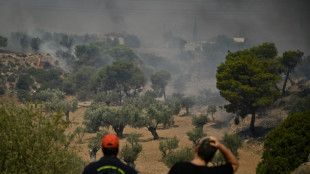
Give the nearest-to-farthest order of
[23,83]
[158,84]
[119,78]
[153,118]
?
1. [153,118]
2. [23,83]
3. [119,78]
4. [158,84]

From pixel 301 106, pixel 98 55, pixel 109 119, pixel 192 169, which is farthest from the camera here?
pixel 98 55

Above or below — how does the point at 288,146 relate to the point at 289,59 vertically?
below

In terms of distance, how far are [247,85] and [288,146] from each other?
25.3 m

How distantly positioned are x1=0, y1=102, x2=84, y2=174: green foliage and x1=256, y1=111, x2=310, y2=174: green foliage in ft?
40.3

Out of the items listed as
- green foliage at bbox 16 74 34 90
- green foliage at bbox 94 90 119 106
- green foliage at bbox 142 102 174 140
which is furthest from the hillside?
green foliage at bbox 94 90 119 106

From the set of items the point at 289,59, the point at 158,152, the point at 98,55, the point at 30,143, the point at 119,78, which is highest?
the point at 98,55

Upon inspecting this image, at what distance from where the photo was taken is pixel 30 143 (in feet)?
41.5

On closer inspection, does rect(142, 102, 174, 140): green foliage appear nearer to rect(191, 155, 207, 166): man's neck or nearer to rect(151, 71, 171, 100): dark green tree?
rect(191, 155, 207, 166): man's neck

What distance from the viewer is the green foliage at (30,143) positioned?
11875 millimetres

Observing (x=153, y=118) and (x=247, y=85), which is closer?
(x=247, y=85)

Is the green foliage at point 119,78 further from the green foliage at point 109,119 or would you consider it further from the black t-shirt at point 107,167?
the black t-shirt at point 107,167

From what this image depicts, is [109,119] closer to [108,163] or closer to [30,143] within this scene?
[30,143]

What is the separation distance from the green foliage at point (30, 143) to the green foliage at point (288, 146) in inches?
484

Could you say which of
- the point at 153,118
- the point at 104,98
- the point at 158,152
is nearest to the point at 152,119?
the point at 153,118
